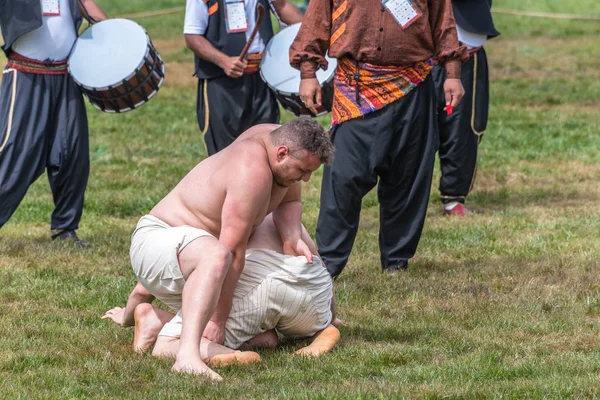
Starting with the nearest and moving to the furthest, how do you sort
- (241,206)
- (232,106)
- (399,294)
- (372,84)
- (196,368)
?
(196,368) → (241,206) → (399,294) → (372,84) → (232,106)

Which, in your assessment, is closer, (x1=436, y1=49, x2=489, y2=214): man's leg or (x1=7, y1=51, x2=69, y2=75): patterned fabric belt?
(x1=7, y1=51, x2=69, y2=75): patterned fabric belt

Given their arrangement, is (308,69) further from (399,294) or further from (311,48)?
(399,294)

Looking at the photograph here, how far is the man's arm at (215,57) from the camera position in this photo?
7.22 m

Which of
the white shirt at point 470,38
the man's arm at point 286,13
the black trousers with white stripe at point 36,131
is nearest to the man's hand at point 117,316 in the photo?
the black trousers with white stripe at point 36,131

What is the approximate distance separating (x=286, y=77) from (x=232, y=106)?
468mm

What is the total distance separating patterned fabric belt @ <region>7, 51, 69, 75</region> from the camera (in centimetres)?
749

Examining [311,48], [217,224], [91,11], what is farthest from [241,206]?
[91,11]

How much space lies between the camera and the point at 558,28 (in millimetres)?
21172

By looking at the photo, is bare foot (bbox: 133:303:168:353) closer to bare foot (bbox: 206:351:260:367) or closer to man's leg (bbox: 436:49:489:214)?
bare foot (bbox: 206:351:260:367)

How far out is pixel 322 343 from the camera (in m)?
5.17

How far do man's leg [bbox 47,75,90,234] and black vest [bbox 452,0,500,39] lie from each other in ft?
9.02

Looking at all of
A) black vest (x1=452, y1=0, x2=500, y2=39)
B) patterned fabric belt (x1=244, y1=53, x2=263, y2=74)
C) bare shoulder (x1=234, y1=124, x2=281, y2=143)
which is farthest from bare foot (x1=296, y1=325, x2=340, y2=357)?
black vest (x1=452, y1=0, x2=500, y2=39)

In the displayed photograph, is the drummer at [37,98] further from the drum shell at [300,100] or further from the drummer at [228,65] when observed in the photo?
the drum shell at [300,100]

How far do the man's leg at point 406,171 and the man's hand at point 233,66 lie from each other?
118 centimetres
